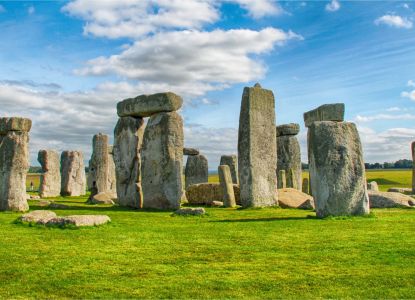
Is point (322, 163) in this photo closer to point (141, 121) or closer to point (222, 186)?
point (222, 186)

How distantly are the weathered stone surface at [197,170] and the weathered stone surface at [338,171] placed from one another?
15.4 m

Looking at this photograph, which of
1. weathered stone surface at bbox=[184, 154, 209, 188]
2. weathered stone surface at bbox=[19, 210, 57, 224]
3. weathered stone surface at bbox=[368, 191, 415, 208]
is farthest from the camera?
weathered stone surface at bbox=[184, 154, 209, 188]

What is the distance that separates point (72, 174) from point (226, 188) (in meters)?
13.6

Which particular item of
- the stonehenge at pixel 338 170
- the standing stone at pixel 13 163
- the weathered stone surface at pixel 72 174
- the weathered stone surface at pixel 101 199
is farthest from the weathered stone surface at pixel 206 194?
the weathered stone surface at pixel 72 174

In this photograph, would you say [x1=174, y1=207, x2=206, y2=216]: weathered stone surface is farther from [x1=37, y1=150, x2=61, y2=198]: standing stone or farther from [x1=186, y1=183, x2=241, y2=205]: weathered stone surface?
[x1=37, y1=150, x2=61, y2=198]: standing stone

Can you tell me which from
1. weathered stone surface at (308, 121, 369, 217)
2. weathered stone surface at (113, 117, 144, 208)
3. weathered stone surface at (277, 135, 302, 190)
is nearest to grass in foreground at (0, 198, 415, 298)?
weathered stone surface at (308, 121, 369, 217)

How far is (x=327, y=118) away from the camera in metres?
18.9

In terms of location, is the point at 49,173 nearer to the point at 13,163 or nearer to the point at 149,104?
the point at 149,104

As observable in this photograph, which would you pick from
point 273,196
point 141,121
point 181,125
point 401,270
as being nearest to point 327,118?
point 273,196

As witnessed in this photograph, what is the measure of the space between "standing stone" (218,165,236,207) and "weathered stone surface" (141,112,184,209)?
1.69 meters

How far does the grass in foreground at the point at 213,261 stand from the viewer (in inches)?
226

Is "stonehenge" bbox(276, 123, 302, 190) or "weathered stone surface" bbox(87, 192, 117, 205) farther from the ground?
"stonehenge" bbox(276, 123, 302, 190)

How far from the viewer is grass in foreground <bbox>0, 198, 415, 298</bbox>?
5.74m

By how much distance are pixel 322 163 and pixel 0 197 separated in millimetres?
8966
